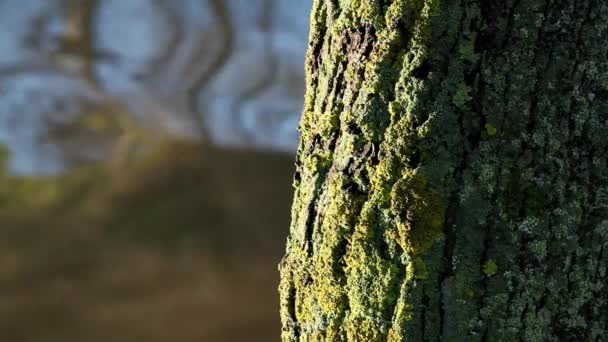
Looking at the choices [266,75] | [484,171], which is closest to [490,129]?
[484,171]

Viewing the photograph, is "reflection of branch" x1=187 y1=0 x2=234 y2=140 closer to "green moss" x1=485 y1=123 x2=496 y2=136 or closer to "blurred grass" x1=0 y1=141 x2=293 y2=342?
"blurred grass" x1=0 y1=141 x2=293 y2=342

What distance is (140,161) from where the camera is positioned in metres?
3.55

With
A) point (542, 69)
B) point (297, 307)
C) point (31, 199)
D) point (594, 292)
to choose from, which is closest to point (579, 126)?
point (542, 69)

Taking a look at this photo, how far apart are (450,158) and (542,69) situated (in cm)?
12

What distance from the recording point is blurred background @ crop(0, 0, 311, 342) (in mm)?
3443

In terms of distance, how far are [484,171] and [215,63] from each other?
288 centimetres

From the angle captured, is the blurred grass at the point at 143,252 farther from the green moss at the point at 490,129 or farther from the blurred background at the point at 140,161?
the green moss at the point at 490,129

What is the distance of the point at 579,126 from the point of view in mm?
744

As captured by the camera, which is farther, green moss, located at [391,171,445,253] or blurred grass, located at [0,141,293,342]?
blurred grass, located at [0,141,293,342]

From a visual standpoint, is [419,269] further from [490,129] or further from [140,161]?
[140,161]

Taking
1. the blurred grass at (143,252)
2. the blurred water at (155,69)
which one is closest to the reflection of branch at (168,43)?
the blurred water at (155,69)

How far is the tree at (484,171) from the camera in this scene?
29.0 inches

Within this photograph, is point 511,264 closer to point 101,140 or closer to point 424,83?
point 424,83

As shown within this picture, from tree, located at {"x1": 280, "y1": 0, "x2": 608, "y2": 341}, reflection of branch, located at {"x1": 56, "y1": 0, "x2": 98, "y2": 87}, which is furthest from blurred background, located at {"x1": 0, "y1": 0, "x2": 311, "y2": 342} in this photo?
tree, located at {"x1": 280, "y1": 0, "x2": 608, "y2": 341}
